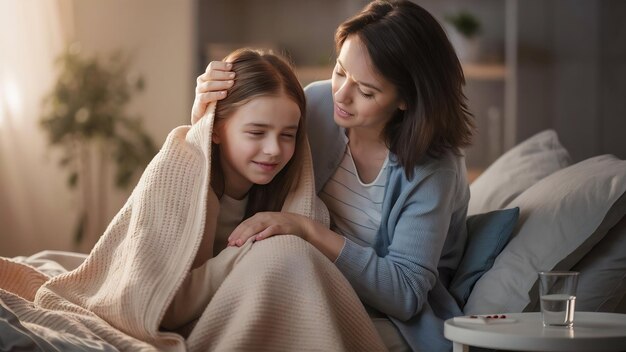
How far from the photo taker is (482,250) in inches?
84.7

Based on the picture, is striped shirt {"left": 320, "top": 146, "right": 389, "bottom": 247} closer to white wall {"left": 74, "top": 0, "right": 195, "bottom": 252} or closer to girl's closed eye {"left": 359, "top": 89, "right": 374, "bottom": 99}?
girl's closed eye {"left": 359, "top": 89, "right": 374, "bottom": 99}

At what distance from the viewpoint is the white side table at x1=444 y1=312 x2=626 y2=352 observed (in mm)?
1560

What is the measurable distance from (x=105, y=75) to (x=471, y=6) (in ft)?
6.70

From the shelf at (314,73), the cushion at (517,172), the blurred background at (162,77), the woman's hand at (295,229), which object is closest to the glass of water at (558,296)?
the woman's hand at (295,229)

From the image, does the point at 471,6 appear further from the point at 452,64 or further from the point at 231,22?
the point at 452,64

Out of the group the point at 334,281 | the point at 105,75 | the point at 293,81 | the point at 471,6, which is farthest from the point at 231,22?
the point at 334,281

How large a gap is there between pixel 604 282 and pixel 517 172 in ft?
2.19

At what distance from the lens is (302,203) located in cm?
204

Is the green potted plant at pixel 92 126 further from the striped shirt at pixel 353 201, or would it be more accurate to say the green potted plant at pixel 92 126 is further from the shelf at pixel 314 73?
the striped shirt at pixel 353 201

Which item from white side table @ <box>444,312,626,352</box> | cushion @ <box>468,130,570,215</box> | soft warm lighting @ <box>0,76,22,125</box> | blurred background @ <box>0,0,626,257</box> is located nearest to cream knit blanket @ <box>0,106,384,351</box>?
white side table @ <box>444,312,626,352</box>

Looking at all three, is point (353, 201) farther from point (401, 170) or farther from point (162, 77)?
point (162, 77)

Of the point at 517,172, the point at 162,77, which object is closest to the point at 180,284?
the point at 517,172

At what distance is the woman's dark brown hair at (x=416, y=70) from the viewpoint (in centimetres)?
199

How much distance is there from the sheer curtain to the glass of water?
11.2 ft
